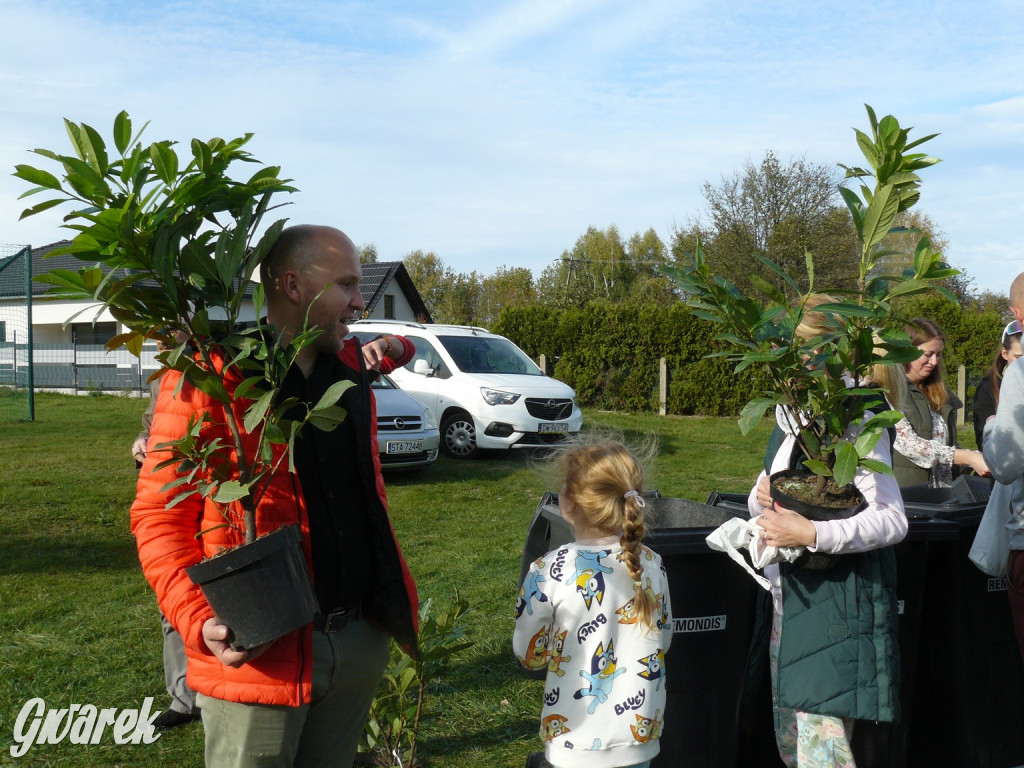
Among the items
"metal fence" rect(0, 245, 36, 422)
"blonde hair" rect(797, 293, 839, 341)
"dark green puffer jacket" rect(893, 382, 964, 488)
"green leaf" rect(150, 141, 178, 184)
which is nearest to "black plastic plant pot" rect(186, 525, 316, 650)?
"green leaf" rect(150, 141, 178, 184)

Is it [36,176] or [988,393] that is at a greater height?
[36,176]

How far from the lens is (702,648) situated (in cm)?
322

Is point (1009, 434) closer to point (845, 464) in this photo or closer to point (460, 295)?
point (845, 464)

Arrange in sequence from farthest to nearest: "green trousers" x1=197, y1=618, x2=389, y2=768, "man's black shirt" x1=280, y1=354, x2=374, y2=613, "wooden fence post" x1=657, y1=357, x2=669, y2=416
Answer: "wooden fence post" x1=657, y1=357, x2=669, y2=416, "man's black shirt" x1=280, y1=354, x2=374, y2=613, "green trousers" x1=197, y1=618, x2=389, y2=768

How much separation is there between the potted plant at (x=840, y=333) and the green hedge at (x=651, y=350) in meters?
16.6

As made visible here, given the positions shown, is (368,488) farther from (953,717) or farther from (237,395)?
(953,717)

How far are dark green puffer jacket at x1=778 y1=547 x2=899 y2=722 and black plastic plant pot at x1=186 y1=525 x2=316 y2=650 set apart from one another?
1706 mm

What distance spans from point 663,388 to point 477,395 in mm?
8597

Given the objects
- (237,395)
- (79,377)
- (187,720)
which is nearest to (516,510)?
(187,720)

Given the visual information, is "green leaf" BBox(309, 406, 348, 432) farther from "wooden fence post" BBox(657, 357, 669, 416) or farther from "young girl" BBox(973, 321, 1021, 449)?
"wooden fence post" BBox(657, 357, 669, 416)

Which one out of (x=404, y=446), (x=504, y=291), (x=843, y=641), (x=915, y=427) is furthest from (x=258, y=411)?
(x=504, y=291)

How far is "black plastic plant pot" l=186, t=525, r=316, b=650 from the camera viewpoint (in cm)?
185

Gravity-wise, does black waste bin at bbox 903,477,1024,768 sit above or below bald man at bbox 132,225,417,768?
below

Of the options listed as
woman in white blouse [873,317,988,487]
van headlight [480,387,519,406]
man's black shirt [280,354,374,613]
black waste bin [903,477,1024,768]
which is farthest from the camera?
van headlight [480,387,519,406]
